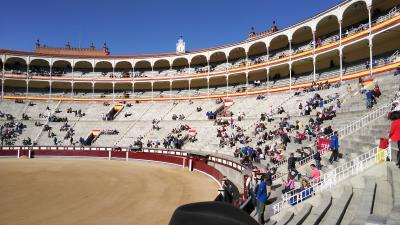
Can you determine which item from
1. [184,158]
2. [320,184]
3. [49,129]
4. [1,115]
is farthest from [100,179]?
[1,115]

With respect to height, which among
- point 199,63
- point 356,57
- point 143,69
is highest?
point 199,63

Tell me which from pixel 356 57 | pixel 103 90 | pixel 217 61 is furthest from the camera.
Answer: pixel 103 90

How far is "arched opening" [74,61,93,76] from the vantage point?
5469 centimetres

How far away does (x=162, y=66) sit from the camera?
180ft

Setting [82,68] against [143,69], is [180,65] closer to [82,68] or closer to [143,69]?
[143,69]

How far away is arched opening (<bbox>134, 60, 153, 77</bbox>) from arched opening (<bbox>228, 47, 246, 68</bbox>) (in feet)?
Result: 45.3

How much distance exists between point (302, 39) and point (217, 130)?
18.2 meters

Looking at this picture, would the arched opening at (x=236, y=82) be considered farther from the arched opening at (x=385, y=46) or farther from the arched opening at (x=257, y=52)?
the arched opening at (x=385, y=46)

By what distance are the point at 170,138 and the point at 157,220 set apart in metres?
22.8

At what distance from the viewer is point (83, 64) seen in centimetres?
5512

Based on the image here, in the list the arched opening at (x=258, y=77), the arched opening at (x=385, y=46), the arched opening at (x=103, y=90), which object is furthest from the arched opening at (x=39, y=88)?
the arched opening at (x=385, y=46)

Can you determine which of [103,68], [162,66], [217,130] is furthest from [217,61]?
[217,130]

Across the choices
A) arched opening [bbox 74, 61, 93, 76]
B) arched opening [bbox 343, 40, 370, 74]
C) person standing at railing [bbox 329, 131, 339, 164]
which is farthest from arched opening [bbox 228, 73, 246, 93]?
person standing at railing [bbox 329, 131, 339, 164]

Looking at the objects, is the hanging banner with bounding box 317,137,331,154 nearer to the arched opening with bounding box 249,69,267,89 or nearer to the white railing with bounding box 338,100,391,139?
the white railing with bounding box 338,100,391,139
